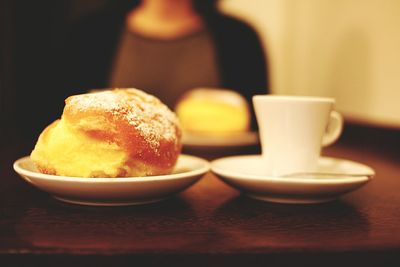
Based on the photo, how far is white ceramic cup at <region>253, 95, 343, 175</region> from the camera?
0.67 meters

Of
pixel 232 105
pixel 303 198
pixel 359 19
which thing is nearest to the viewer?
pixel 303 198

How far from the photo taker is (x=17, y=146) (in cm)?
118

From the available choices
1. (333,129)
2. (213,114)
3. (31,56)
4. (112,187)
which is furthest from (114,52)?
(112,187)

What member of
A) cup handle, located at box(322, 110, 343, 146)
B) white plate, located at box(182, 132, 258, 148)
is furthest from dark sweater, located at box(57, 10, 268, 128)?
cup handle, located at box(322, 110, 343, 146)

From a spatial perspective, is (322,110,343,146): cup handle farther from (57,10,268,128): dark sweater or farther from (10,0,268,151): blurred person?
(57,10,268,128): dark sweater

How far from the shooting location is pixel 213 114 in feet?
5.07

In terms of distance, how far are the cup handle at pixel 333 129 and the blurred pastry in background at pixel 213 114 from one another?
76cm

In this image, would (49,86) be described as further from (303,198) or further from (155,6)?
(303,198)

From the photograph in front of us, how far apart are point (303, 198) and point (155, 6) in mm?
2264

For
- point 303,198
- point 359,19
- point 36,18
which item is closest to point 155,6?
point 36,18

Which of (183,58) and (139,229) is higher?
(183,58)

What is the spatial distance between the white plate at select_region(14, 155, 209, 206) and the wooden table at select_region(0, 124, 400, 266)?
0.02 metres

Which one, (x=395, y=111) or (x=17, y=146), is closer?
(x=17, y=146)

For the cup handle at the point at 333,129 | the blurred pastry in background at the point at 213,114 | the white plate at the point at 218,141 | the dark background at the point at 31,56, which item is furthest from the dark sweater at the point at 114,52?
the cup handle at the point at 333,129
